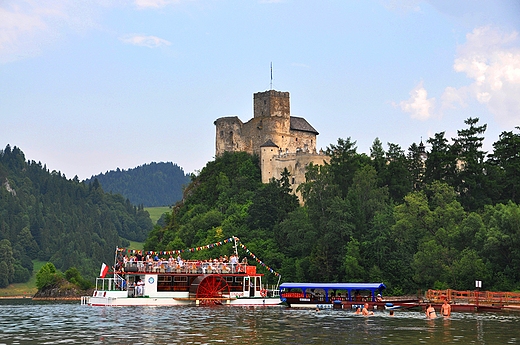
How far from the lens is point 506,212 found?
7494 centimetres

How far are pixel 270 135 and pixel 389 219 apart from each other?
3961 centimetres

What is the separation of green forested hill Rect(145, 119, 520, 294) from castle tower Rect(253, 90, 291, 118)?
31.7 ft

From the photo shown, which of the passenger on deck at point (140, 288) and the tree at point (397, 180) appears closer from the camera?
the passenger on deck at point (140, 288)

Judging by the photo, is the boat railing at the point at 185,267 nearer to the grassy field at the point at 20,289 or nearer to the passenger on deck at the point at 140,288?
the passenger on deck at the point at 140,288

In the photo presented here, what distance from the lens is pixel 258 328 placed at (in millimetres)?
47969

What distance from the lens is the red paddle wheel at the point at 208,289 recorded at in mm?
75438

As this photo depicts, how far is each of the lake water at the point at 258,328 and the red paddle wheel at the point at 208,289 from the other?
38.9 ft

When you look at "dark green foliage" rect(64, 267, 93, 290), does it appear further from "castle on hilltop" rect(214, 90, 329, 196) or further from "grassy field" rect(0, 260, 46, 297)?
"grassy field" rect(0, 260, 46, 297)

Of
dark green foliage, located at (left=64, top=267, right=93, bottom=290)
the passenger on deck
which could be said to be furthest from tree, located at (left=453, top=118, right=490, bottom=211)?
dark green foliage, located at (left=64, top=267, right=93, bottom=290)

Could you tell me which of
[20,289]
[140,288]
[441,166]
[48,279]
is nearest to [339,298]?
[140,288]

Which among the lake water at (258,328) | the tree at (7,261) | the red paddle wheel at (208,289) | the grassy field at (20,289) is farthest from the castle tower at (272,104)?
the tree at (7,261)

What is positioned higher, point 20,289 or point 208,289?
point 208,289

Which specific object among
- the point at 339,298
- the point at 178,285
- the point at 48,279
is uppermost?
the point at 48,279

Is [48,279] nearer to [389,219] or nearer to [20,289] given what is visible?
[20,289]
